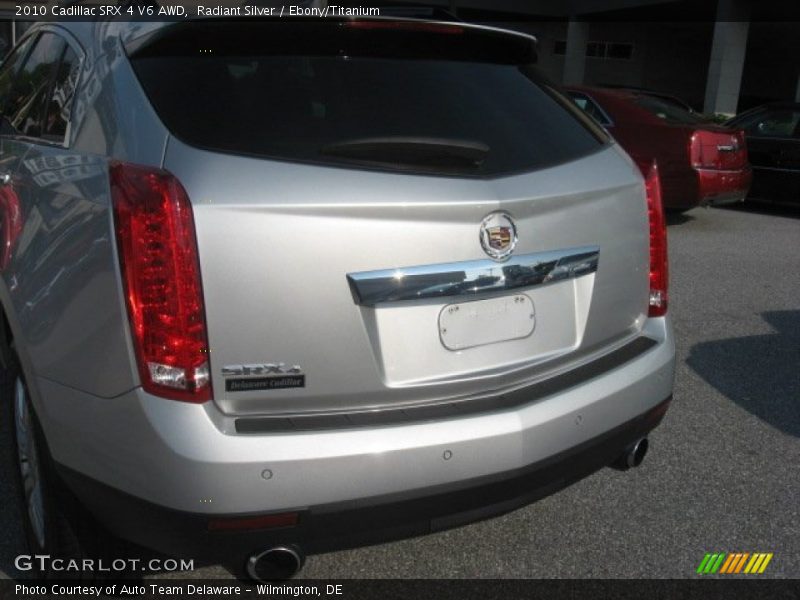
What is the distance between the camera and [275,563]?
2.29 m

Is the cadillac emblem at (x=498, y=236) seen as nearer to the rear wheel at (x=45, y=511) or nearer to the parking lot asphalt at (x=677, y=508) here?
the parking lot asphalt at (x=677, y=508)

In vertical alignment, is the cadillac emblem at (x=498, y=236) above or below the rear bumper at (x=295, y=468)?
above

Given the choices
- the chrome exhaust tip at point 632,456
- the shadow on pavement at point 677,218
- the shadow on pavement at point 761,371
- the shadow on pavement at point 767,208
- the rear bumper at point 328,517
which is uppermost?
the rear bumper at point 328,517

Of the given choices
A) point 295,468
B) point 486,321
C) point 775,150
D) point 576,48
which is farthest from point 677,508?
point 576,48

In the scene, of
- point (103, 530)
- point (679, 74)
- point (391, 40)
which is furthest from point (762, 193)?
point (679, 74)

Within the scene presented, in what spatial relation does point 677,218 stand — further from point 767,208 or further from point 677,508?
point 677,508

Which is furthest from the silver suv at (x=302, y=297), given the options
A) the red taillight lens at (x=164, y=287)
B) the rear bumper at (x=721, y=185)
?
the rear bumper at (x=721, y=185)

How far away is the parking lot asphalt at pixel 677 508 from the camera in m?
3.04

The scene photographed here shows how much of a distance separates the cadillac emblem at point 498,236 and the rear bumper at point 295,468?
40cm

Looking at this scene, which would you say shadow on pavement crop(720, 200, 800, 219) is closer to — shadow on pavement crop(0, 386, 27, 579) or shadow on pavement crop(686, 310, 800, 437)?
shadow on pavement crop(686, 310, 800, 437)

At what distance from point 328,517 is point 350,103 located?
1.12 meters

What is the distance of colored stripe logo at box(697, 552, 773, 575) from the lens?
121 inches

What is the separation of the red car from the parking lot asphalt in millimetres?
4239

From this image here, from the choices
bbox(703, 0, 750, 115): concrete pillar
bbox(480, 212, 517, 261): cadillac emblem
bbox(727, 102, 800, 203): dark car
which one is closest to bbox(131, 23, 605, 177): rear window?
bbox(480, 212, 517, 261): cadillac emblem
